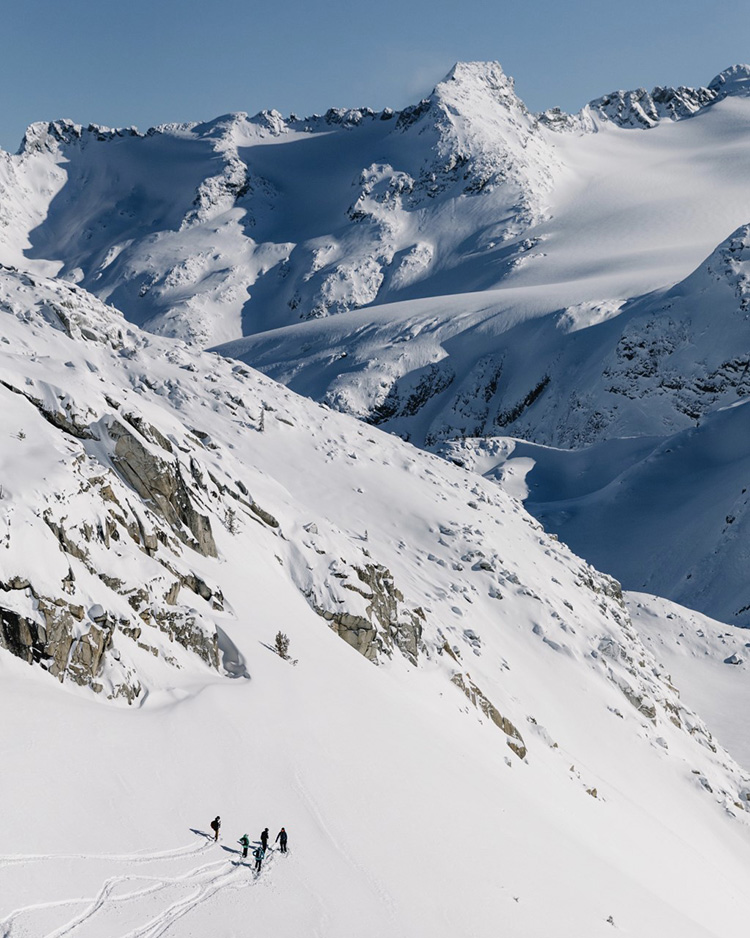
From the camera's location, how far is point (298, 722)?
17.7m

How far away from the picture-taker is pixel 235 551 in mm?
24266

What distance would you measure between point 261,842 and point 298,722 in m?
4.01

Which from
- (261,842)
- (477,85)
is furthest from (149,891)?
(477,85)

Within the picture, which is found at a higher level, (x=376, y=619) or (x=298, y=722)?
(x=376, y=619)

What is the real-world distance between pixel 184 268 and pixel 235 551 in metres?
142

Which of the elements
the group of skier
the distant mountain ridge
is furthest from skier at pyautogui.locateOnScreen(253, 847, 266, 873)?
the distant mountain ridge

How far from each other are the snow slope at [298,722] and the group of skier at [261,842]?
0.60 feet

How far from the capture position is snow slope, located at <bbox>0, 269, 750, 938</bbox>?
13141 millimetres

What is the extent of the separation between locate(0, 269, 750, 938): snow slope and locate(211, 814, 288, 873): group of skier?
183 mm

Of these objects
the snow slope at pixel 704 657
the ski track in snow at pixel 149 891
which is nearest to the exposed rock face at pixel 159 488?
the ski track in snow at pixel 149 891

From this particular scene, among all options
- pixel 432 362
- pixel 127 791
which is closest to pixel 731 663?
pixel 127 791

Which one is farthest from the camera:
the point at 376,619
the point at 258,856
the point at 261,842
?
the point at 376,619

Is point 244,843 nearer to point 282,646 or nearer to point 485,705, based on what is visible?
point 282,646

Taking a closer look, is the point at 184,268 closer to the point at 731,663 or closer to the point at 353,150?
the point at 353,150
